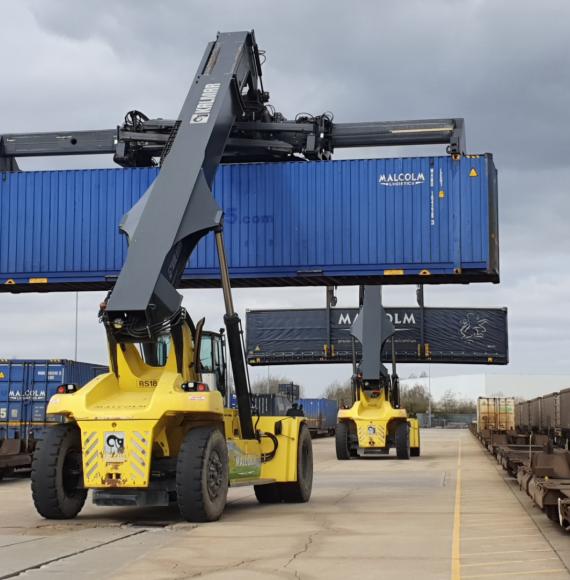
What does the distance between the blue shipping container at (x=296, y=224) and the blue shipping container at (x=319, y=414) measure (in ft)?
110

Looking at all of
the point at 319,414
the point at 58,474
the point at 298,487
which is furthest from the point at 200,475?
the point at 319,414

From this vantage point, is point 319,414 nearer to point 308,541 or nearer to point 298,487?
point 298,487

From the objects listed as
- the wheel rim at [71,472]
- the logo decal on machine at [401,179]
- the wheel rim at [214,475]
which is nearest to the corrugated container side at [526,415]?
the logo decal on machine at [401,179]

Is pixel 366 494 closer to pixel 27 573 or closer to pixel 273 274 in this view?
pixel 273 274

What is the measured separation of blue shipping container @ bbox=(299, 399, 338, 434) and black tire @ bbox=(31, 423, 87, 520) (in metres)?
41.3

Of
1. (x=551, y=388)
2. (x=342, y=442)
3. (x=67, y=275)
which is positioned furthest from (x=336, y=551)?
(x=551, y=388)

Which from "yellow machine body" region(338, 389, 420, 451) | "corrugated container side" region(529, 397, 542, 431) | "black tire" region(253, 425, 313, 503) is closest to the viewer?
"black tire" region(253, 425, 313, 503)

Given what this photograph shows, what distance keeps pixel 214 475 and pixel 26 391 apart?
13.9 metres

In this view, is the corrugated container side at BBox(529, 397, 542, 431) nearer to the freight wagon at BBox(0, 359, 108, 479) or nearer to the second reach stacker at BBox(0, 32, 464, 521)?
the freight wagon at BBox(0, 359, 108, 479)

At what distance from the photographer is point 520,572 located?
26.2ft

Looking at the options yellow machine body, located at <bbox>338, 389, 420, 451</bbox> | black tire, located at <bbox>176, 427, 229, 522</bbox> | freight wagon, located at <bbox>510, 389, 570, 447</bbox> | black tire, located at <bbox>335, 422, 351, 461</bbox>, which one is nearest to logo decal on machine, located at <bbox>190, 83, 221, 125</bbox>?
black tire, located at <bbox>176, 427, 229, 522</bbox>

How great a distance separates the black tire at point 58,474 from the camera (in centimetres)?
1130

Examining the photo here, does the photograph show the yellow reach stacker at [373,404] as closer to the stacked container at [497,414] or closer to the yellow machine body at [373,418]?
the yellow machine body at [373,418]

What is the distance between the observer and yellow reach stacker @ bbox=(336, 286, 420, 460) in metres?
28.0
